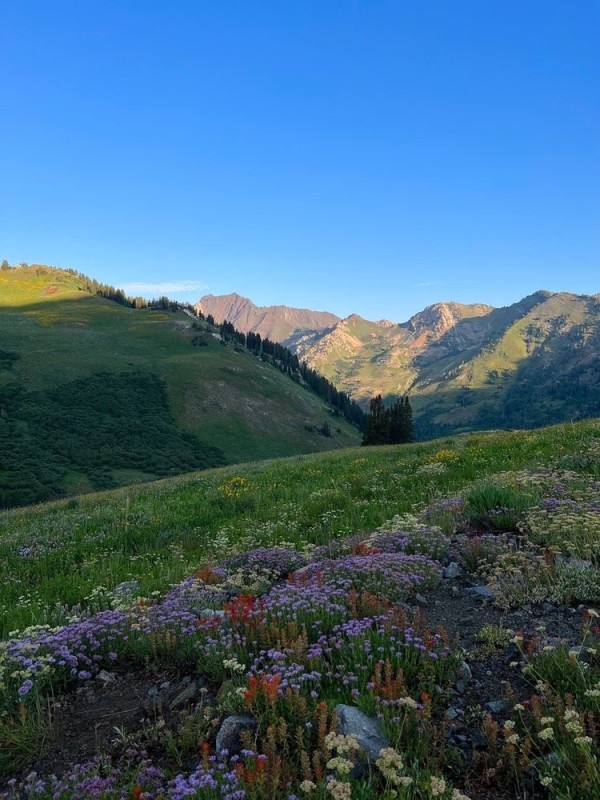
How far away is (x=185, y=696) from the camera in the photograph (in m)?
4.53

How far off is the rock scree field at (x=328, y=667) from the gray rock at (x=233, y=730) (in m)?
0.01

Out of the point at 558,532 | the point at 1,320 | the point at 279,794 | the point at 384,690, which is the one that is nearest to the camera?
the point at 279,794

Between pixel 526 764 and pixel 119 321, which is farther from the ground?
pixel 119 321

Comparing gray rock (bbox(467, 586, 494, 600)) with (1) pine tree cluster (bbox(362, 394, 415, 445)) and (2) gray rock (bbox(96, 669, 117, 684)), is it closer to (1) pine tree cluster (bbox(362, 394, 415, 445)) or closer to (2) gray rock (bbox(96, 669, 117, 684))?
(2) gray rock (bbox(96, 669, 117, 684))

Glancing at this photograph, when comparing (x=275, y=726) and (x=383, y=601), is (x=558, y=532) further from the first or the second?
(x=275, y=726)

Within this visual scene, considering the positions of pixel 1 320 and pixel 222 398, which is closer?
pixel 222 398

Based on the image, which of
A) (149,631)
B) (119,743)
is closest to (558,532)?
(149,631)

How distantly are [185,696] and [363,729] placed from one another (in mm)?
1816

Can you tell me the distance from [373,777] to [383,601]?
245 cm

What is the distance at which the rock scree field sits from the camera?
326 cm

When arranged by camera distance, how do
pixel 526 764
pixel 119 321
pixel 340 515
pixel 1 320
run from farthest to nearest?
pixel 119 321
pixel 1 320
pixel 340 515
pixel 526 764

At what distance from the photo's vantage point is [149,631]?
5348 mm

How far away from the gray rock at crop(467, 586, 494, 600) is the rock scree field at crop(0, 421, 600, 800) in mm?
48

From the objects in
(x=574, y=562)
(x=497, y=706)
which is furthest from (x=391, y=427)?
(x=497, y=706)
